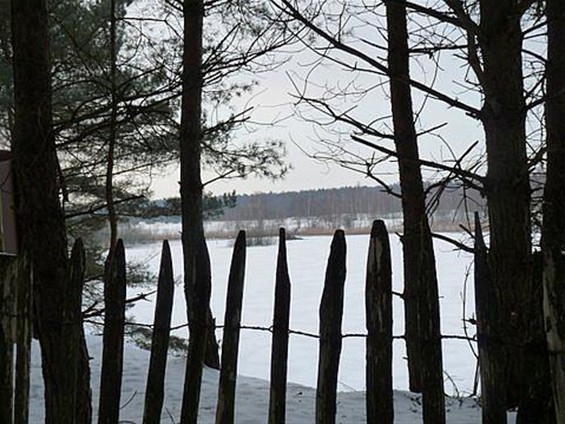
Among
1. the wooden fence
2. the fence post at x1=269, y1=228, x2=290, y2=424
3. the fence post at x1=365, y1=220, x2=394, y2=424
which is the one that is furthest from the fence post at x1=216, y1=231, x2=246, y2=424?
the fence post at x1=365, y1=220, x2=394, y2=424

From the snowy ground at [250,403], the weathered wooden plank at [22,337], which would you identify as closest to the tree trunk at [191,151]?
the snowy ground at [250,403]

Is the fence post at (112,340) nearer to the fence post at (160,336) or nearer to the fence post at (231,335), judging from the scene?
the fence post at (160,336)

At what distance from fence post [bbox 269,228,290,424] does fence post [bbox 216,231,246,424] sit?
0.13 meters

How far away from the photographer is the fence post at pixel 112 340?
77.9 inches

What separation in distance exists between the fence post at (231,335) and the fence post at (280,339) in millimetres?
129

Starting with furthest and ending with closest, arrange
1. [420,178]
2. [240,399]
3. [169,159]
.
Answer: [169,159], [420,178], [240,399]

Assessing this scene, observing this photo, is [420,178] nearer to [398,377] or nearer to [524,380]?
[524,380]

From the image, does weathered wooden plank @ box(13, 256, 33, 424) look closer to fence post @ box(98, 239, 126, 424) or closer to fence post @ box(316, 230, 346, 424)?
fence post @ box(98, 239, 126, 424)

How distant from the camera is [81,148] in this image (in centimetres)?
899

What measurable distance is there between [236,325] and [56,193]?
1094mm

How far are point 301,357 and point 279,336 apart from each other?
9944mm

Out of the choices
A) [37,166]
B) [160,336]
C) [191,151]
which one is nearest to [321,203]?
[191,151]

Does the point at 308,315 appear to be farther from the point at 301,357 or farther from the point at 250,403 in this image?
the point at 250,403

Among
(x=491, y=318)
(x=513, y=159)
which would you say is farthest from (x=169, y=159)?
(x=491, y=318)
